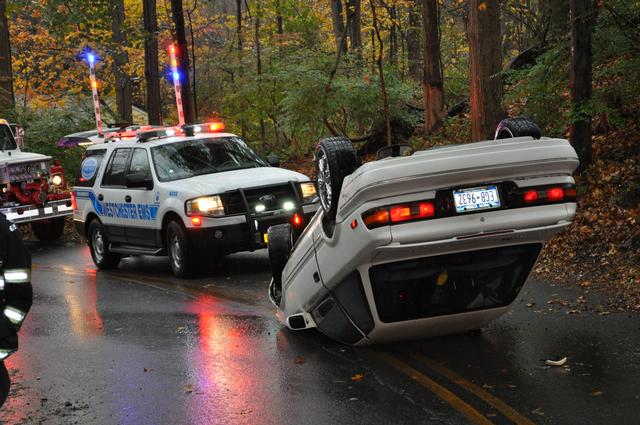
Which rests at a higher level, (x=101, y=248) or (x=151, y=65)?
(x=151, y=65)

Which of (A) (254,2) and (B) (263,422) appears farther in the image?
(A) (254,2)

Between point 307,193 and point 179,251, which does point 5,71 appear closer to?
point 179,251

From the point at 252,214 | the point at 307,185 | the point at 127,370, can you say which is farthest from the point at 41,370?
the point at 307,185

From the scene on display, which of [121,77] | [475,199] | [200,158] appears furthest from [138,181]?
[121,77]

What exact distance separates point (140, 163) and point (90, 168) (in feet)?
5.70

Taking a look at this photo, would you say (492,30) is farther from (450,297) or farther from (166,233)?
(450,297)

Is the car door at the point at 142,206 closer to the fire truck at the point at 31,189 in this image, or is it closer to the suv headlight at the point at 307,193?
the suv headlight at the point at 307,193

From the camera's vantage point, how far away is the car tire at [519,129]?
7.03 metres

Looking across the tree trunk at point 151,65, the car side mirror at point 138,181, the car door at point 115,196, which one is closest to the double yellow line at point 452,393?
the car side mirror at point 138,181

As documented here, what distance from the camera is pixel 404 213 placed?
20.4ft

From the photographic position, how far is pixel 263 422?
595 centimetres

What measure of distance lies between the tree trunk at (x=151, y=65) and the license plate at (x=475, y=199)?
59.3 feet

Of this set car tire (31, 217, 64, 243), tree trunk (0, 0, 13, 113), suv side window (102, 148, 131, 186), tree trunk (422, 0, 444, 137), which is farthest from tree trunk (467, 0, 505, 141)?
tree trunk (0, 0, 13, 113)

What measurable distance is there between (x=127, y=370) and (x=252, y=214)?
201 inches
